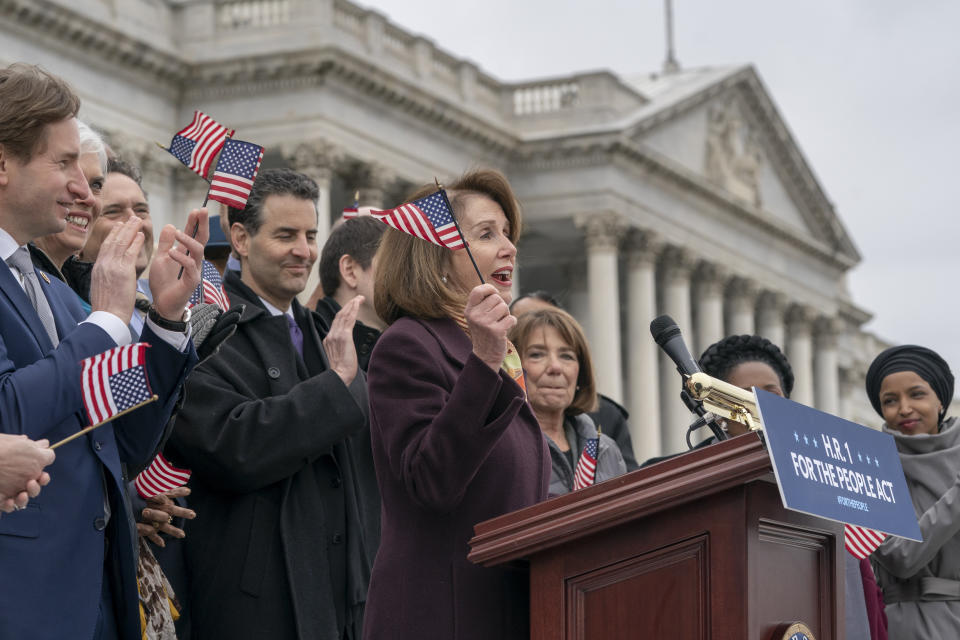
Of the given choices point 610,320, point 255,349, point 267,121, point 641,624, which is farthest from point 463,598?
point 610,320

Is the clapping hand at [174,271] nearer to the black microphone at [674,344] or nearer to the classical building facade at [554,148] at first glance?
the black microphone at [674,344]

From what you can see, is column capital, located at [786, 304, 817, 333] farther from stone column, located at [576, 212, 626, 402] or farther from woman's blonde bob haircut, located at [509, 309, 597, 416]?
woman's blonde bob haircut, located at [509, 309, 597, 416]

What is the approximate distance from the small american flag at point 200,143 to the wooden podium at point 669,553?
2149mm

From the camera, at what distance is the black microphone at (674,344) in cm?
450

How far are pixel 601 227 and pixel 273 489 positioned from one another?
127 ft

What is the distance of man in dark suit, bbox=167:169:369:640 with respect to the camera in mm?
5652

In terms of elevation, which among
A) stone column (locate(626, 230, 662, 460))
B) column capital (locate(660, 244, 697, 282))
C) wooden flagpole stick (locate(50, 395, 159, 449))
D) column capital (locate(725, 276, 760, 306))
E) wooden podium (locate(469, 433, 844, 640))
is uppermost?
column capital (locate(725, 276, 760, 306))

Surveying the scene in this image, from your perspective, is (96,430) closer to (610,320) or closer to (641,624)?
(641,624)

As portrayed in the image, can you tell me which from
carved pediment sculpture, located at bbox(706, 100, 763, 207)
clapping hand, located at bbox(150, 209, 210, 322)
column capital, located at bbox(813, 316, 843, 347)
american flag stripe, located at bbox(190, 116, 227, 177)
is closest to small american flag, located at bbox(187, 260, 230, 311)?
american flag stripe, located at bbox(190, 116, 227, 177)

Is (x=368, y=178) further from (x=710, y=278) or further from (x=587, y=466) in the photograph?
(x=587, y=466)

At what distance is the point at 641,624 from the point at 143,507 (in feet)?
7.28

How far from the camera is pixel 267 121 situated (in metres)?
35.5

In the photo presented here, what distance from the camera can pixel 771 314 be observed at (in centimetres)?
5556

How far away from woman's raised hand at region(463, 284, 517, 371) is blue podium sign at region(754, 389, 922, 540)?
33.5 inches
